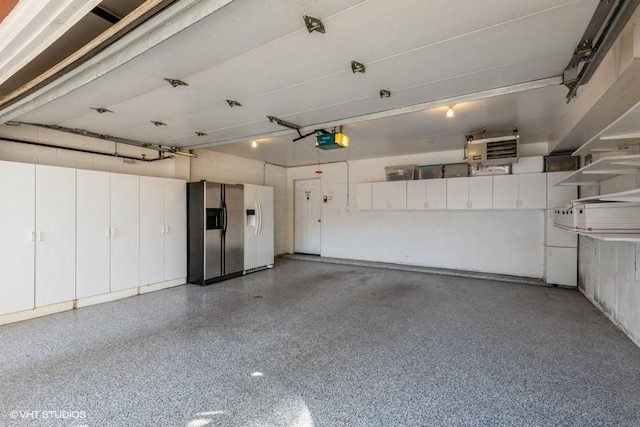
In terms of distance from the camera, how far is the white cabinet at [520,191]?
5.13 m

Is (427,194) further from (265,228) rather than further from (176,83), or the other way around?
(176,83)

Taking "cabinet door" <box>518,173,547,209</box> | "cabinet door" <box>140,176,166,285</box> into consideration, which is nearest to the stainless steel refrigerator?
"cabinet door" <box>140,176,166,285</box>

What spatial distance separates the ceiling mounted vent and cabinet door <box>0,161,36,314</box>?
6.34m

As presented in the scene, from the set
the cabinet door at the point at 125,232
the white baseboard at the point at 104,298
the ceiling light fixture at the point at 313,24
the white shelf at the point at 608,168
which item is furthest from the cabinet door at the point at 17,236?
the white shelf at the point at 608,168

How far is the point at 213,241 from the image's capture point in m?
5.44

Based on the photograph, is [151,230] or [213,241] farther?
[213,241]

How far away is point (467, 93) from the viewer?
2.93 metres

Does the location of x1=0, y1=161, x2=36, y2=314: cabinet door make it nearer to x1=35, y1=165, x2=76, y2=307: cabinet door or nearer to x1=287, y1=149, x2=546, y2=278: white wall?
x1=35, y1=165, x2=76, y2=307: cabinet door

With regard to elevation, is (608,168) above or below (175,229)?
above

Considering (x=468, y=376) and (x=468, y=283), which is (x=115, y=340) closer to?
(x=468, y=376)

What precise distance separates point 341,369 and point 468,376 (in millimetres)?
1042

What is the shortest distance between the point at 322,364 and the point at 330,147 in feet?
9.82

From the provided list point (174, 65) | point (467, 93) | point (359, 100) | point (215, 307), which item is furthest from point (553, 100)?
point (215, 307)

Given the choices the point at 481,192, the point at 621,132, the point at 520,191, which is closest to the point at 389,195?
the point at 481,192
